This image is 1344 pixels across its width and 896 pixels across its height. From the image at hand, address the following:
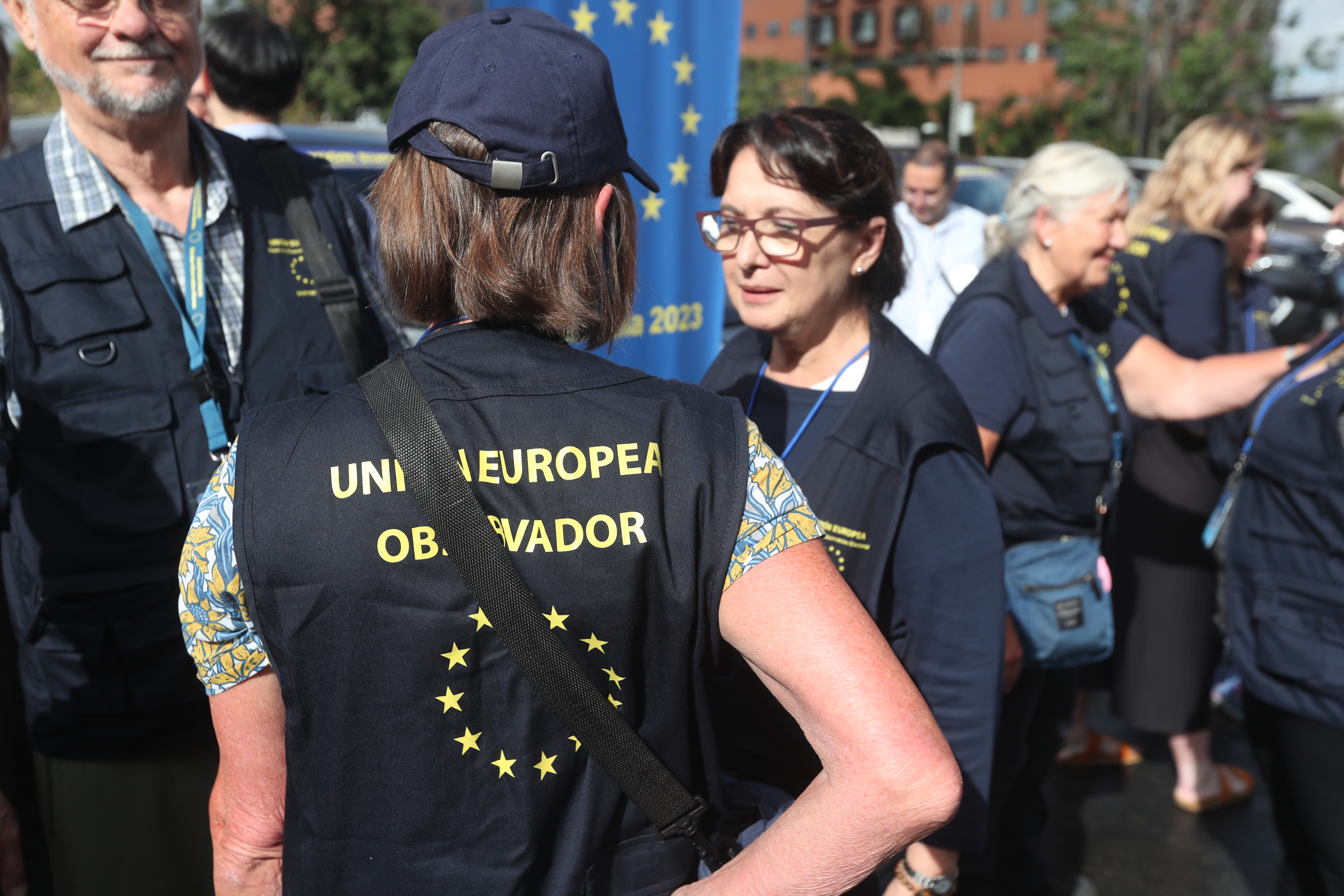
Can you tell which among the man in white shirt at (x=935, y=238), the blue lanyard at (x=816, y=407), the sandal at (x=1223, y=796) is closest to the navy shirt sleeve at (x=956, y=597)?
the blue lanyard at (x=816, y=407)

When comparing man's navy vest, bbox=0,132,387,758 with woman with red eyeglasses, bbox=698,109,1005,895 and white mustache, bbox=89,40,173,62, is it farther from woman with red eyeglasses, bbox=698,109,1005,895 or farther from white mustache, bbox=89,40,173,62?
woman with red eyeglasses, bbox=698,109,1005,895

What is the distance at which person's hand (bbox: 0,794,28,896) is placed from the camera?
1.89 metres

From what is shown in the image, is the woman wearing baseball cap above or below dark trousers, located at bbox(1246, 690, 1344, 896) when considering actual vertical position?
above

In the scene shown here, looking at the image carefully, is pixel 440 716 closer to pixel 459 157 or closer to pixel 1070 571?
pixel 459 157

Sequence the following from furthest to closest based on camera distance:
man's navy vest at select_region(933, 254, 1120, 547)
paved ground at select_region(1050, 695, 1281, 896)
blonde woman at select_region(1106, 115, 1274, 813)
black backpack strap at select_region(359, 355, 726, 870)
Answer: blonde woman at select_region(1106, 115, 1274, 813)
paved ground at select_region(1050, 695, 1281, 896)
man's navy vest at select_region(933, 254, 1120, 547)
black backpack strap at select_region(359, 355, 726, 870)

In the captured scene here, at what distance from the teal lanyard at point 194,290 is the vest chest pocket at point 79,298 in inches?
3.0

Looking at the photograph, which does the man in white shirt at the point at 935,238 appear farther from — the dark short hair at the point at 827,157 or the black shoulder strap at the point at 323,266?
the black shoulder strap at the point at 323,266

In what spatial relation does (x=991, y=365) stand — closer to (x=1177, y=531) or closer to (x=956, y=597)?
(x=956, y=597)

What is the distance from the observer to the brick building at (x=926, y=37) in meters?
56.3

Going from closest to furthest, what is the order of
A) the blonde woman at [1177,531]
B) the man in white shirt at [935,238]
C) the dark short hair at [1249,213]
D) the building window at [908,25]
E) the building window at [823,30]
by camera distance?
the blonde woman at [1177,531] < the dark short hair at [1249,213] < the man in white shirt at [935,238] < the building window at [908,25] < the building window at [823,30]

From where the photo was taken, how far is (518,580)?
1198mm

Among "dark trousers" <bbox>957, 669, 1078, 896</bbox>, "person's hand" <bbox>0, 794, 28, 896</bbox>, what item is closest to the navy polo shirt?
"dark trousers" <bbox>957, 669, 1078, 896</bbox>

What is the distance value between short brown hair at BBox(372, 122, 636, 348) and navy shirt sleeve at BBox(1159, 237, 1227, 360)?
340 centimetres

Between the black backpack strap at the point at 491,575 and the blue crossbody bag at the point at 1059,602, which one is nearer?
the black backpack strap at the point at 491,575
